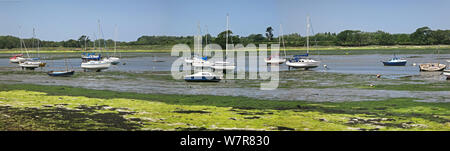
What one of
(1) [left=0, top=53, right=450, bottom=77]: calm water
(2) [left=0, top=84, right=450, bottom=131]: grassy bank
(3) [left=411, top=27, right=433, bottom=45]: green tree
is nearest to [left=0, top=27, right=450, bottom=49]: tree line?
(3) [left=411, top=27, right=433, bottom=45]: green tree

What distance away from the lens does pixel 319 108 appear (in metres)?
21.8

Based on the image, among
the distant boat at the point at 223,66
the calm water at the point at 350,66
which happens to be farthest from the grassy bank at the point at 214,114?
the distant boat at the point at 223,66

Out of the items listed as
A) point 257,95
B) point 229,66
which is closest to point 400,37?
point 229,66

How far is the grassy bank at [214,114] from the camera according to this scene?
16438 millimetres

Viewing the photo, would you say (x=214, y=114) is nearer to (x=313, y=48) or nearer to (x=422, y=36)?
(x=313, y=48)

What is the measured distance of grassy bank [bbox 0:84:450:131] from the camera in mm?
16438

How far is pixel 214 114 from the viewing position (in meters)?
19.6

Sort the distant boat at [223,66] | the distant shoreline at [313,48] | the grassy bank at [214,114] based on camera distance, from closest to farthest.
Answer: the grassy bank at [214,114] < the distant boat at [223,66] < the distant shoreline at [313,48]

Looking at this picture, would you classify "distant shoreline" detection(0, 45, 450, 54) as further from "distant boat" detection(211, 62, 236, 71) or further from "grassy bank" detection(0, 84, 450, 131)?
"grassy bank" detection(0, 84, 450, 131)

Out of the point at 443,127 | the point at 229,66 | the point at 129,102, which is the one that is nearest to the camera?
the point at 443,127

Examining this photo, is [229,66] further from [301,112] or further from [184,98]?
[301,112]

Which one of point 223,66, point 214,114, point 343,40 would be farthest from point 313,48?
point 214,114

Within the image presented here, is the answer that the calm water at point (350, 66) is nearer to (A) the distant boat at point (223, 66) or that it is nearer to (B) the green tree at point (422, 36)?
(A) the distant boat at point (223, 66)
